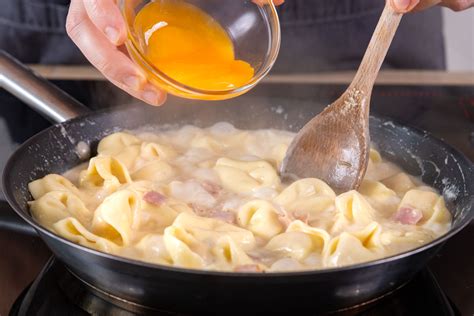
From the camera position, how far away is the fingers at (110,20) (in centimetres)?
161

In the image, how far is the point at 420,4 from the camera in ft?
6.70

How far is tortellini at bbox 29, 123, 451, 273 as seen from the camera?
1.59 metres

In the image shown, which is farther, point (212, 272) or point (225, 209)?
point (225, 209)

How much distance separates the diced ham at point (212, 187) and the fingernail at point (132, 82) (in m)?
0.35

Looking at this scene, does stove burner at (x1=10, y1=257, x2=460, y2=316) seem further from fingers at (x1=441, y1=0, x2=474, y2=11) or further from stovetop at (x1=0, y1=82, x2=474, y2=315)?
fingers at (x1=441, y1=0, x2=474, y2=11)

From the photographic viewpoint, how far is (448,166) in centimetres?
197

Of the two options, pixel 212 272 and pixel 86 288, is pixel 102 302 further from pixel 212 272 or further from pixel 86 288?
pixel 212 272

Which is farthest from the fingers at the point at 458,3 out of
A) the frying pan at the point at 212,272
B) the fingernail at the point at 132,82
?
the fingernail at the point at 132,82

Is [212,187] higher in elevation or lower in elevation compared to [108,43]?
lower

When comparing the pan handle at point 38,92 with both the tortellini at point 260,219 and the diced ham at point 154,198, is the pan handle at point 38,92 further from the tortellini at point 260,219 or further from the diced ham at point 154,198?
the tortellini at point 260,219

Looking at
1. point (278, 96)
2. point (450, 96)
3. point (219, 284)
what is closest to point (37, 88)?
point (278, 96)

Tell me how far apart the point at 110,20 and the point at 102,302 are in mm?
635

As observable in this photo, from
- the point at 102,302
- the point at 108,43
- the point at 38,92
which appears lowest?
the point at 102,302

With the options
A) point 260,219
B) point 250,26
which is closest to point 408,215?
point 260,219
